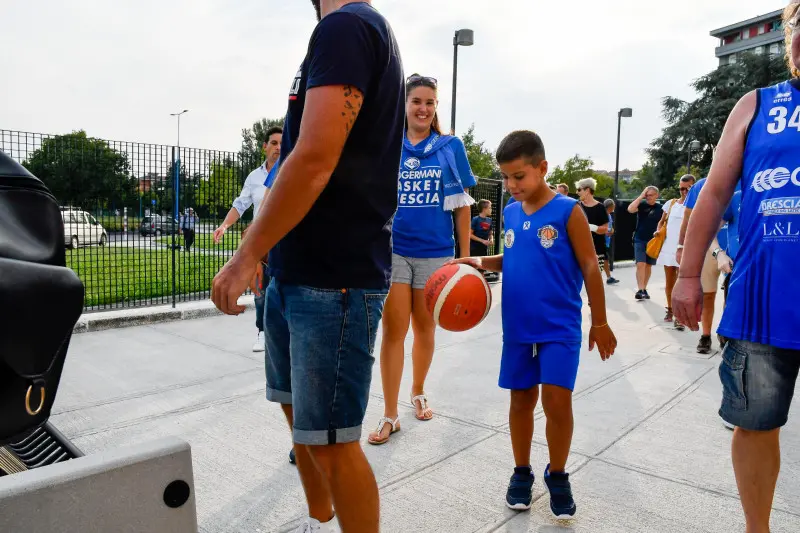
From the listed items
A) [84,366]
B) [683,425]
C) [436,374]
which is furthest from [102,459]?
[84,366]

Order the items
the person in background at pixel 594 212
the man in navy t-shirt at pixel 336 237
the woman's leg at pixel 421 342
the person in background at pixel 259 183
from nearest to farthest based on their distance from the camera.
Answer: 1. the man in navy t-shirt at pixel 336 237
2. the woman's leg at pixel 421 342
3. the person in background at pixel 259 183
4. the person in background at pixel 594 212

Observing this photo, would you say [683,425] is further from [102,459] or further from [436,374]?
[102,459]

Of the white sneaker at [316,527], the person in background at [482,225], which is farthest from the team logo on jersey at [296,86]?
the person in background at [482,225]

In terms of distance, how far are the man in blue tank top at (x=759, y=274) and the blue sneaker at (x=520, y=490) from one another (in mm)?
950

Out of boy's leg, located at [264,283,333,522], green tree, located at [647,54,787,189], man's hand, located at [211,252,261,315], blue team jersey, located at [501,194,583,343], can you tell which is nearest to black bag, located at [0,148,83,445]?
man's hand, located at [211,252,261,315]

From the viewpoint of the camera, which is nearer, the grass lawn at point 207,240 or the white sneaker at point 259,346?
the white sneaker at point 259,346

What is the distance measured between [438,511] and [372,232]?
1.55 meters

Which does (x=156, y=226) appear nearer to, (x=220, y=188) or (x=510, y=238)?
(x=220, y=188)

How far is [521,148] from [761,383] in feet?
4.68

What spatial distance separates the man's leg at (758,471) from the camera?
2.09 meters

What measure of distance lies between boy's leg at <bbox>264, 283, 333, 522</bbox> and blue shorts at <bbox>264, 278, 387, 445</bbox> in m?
0.27

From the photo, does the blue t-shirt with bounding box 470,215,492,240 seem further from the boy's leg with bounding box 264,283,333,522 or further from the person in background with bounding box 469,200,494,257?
the boy's leg with bounding box 264,283,333,522

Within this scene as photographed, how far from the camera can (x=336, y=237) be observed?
187cm

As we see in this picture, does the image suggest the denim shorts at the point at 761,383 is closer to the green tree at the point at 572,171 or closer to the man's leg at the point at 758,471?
the man's leg at the point at 758,471
